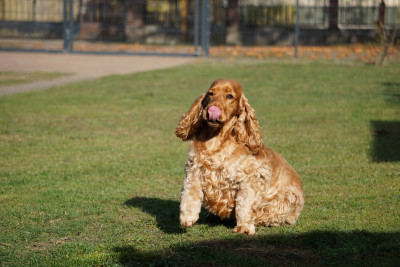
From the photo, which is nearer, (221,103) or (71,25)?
(221,103)

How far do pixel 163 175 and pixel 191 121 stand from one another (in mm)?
2417

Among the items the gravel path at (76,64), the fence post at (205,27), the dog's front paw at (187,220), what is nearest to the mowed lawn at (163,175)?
the dog's front paw at (187,220)

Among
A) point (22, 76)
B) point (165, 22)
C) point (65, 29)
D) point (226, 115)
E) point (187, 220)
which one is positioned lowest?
point (187, 220)

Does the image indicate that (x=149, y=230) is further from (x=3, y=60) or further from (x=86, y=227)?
(x=3, y=60)

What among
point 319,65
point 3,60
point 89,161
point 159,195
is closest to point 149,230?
point 159,195

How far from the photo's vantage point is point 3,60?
20.0 meters

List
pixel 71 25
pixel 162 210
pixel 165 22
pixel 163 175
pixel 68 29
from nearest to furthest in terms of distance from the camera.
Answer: pixel 162 210, pixel 163 175, pixel 71 25, pixel 68 29, pixel 165 22

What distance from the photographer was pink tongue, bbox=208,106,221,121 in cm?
486

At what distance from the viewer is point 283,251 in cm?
476

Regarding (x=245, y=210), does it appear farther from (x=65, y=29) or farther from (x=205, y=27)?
(x=65, y=29)

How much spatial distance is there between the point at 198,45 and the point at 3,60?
23.1 feet

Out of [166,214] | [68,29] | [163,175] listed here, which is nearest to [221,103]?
[166,214]

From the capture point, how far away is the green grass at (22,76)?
606 inches

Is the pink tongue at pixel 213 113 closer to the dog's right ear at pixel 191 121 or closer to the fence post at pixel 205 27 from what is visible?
the dog's right ear at pixel 191 121
